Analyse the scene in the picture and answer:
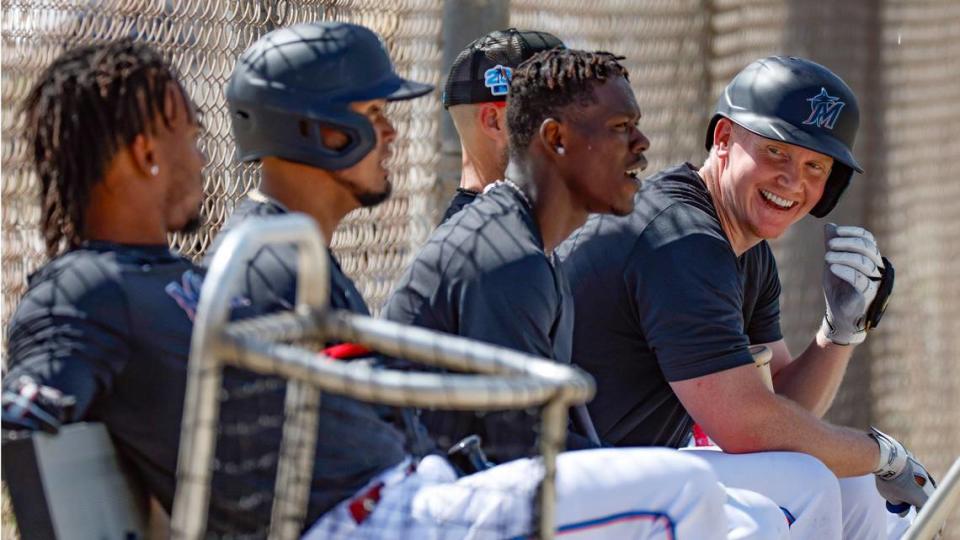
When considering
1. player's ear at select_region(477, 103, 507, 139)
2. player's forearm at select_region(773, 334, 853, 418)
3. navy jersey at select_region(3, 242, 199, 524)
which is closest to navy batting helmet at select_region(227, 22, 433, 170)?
navy jersey at select_region(3, 242, 199, 524)

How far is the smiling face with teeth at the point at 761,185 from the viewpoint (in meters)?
3.87

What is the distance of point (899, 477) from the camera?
12.7ft

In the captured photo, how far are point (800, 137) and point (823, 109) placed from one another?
0.09 m

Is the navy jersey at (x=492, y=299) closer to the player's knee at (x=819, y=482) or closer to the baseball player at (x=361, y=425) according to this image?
the baseball player at (x=361, y=425)

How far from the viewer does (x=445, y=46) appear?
4316 millimetres

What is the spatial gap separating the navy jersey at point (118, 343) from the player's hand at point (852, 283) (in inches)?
80.8

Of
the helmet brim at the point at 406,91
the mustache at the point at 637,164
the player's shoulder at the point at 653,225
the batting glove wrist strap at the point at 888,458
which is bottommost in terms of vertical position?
the batting glove wrist strap at the point at 888,458

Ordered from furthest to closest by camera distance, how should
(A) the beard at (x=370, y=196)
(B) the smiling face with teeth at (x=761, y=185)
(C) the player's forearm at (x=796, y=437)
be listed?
(B) the smiling face with teeth at (x=761, y=185) → (C) the player's forearm at (x=796, y=437) → (A) the beard at (x=370, y=196)

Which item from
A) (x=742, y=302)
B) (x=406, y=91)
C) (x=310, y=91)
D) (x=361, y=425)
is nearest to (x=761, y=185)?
(x=742, y=302)

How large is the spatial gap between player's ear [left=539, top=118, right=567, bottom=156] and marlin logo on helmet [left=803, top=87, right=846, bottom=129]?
0.82 meters

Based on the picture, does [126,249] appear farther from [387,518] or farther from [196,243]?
[196,243]

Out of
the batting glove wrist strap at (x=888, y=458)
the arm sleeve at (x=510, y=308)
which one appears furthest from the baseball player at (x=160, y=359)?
the batting glove wrist strap at (x=888, y=458)

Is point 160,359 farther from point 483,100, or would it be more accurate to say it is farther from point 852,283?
point 852,283

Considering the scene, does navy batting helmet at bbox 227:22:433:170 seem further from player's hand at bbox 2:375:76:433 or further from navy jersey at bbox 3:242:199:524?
player's hand at bbox 2:375:76:433
